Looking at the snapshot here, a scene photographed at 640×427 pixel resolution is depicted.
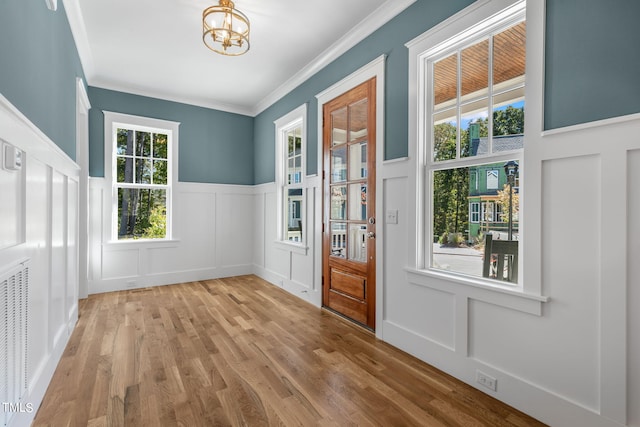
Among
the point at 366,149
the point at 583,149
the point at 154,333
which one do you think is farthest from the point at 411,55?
the point at 154,333

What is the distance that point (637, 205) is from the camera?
1476mm

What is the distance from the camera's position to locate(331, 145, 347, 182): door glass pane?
3.46 metres

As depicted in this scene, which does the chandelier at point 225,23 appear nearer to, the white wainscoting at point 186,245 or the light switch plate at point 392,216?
the light switch plate at point 392,216

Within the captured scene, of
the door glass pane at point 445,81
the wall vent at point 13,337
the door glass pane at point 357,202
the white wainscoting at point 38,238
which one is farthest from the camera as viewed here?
the door glass pane at point 357,202

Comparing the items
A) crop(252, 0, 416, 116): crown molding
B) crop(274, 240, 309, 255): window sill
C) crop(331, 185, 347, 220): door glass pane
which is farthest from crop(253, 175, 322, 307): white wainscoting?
crop(252, 0, 416, 116): crown molding

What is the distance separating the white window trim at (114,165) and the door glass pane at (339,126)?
281 centimetres

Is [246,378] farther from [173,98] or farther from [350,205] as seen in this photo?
[173,98]

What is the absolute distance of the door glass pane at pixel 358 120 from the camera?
316 cm

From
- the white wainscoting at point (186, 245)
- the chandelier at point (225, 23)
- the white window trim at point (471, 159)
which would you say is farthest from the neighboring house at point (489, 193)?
the white wainscoting at point (186, 245)

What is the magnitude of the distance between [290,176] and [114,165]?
8.47 ft

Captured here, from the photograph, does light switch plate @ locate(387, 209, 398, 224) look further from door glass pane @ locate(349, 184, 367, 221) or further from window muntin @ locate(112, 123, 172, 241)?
window muntin @ locate(112, 123, 172, 241)

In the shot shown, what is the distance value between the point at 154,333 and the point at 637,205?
3.68 metres

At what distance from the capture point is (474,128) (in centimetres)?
229

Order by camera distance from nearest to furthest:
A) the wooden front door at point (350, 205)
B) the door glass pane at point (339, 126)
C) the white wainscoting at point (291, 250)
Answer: the wooden front door at point (350, 205)
the door glass pane at point (339, 126)
the white wainscoting at point (291, 250)
